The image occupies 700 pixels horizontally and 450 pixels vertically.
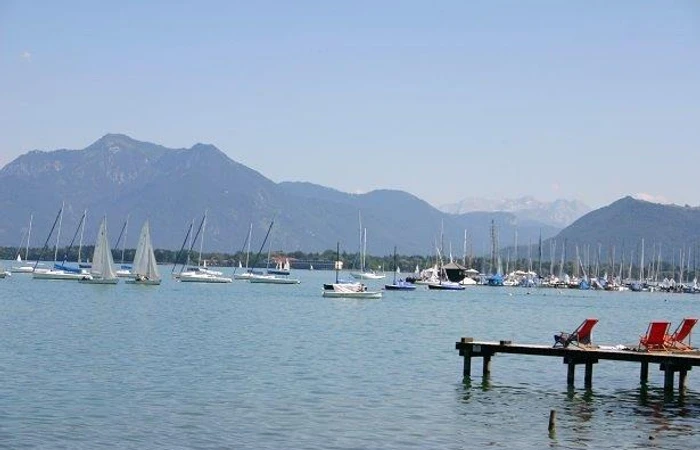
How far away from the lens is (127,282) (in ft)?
538

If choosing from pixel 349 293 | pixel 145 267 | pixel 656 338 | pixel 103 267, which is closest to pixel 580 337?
pixel 656 338

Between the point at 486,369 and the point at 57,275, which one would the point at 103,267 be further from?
the point at 486,369

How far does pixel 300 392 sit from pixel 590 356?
11.7 m

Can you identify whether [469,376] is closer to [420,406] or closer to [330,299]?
[420,406]

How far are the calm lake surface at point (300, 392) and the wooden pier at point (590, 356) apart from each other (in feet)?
2.64

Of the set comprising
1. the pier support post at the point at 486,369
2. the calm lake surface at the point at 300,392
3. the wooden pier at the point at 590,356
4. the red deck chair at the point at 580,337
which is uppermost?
the red deck chair at the point at 580,337

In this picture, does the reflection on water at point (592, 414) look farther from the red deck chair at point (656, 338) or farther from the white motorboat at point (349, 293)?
the white motorboat at point (349, 293)

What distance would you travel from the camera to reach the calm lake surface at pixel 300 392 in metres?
36.5

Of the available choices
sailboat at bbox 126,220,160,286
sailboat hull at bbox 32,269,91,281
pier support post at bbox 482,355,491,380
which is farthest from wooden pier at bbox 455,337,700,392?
sailboat hull at bbox 32,269,91,281

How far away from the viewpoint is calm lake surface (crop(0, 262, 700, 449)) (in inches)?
1438

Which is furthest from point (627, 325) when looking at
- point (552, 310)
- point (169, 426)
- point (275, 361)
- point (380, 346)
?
point (169, 426)

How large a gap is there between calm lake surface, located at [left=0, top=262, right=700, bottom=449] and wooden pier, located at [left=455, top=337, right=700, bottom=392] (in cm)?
81

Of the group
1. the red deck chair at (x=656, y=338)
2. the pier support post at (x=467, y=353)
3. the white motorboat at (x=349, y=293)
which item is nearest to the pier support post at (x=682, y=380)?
the red deck chair at (x=656, y=338)

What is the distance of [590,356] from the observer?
47688 millimetres
